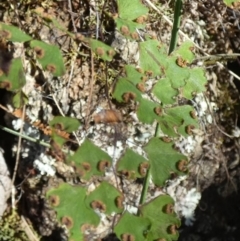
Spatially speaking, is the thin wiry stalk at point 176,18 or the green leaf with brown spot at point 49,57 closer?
the green leaf with brown spot at point 49,57

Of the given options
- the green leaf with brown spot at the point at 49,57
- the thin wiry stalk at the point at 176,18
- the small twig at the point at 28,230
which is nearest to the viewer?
the green leaf with brown spot at the point at 49,57

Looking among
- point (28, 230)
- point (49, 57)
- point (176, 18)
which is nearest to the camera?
point (49, 57)

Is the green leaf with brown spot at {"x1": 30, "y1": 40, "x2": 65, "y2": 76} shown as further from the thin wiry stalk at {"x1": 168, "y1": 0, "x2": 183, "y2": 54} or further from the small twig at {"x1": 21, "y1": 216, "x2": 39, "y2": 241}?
the small twig at {"x1": 21, "y1": 216, "x2": 39, "y2": 241}

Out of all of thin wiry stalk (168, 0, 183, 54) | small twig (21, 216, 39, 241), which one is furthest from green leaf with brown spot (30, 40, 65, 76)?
small twig (21, 216, 39, 241)

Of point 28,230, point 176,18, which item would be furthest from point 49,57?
point 28,230

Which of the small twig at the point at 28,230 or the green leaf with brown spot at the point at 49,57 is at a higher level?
the green leaf with brown spot at the point at 49,57

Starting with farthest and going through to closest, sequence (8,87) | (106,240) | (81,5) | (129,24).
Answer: (106,240)
(81,5)
(129,24)
(8,87)

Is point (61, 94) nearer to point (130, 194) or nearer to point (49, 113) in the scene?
point (49, 113)

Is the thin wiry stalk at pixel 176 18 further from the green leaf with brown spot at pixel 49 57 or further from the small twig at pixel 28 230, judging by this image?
the small twig at pixel 28 230

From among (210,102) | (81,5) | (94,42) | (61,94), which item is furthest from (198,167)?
(94,42)

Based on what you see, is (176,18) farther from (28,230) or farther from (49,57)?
(28,230)

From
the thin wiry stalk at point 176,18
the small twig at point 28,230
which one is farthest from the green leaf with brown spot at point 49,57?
the small twig at point 28,230
